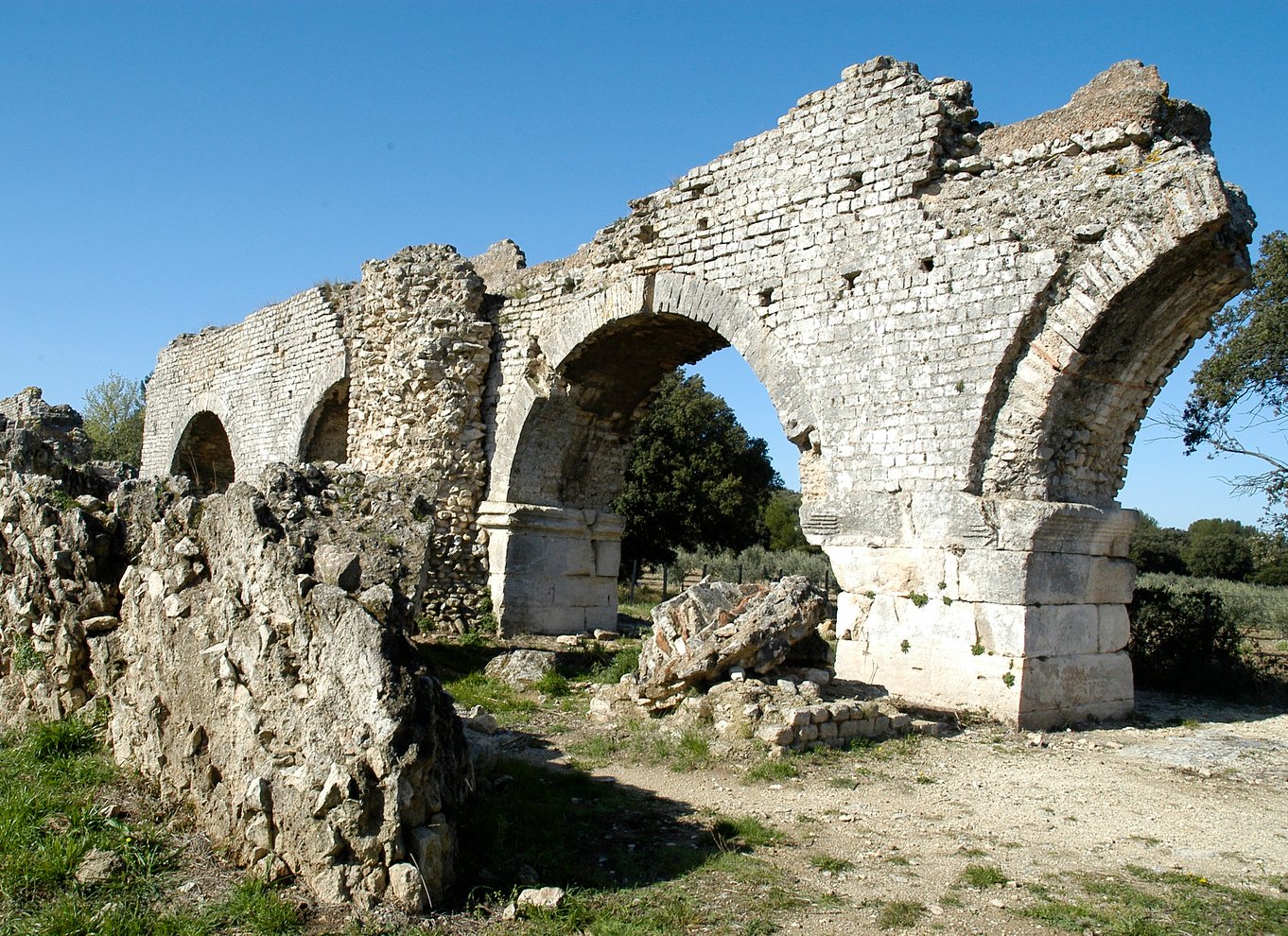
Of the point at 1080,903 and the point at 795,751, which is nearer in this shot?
the point at 1080,903

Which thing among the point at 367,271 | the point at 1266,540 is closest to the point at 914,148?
the point at 367,271

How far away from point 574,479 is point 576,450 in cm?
37

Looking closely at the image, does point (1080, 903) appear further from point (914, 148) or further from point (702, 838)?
point (914, 148)

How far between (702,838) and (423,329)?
26.9 ft

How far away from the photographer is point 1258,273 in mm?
12898

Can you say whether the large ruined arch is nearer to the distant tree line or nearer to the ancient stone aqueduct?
the ancient stone aqueduct

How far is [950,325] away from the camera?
750 cm

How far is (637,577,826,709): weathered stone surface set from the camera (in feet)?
22.3

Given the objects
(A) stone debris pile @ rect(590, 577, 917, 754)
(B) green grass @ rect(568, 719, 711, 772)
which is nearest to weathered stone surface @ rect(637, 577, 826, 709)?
(A) stone debris pile @ rect(590, 577, 917, 754)

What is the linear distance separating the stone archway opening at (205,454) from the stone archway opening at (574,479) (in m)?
8.81

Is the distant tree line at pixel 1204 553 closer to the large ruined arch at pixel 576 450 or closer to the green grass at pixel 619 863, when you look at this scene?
the large ruined arch at pixel 576 450

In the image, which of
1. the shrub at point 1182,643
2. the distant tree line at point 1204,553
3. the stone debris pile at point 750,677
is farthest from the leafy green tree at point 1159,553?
the stone debris pile at point 750,677

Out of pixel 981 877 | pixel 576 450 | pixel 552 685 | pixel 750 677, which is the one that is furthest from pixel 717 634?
pixel 576 450

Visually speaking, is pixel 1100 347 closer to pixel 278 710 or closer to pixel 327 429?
pixel 278 710
